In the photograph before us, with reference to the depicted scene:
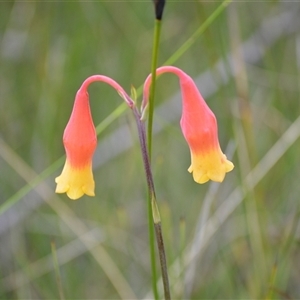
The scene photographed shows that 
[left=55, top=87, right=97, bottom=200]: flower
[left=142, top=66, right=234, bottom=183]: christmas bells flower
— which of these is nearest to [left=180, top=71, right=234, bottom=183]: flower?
[left=142, top=66, right=234, bottom=183]: christmas bells flower

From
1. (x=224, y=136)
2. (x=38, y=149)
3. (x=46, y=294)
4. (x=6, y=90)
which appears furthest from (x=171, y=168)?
(x=46, y=294)

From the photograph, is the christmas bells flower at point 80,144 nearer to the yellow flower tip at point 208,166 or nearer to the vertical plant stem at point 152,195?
the vertical plant stem at point 152,195

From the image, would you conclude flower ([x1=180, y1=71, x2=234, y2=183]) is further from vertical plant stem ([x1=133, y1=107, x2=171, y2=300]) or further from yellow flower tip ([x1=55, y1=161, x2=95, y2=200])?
yellow flower tip ([x1=55, y1=161, x2=95, y2=200])

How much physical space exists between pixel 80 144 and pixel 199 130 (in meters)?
0.22

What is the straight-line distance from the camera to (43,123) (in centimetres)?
250

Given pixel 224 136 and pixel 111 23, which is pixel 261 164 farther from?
pixel 111 23

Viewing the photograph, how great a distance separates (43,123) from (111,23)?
92 cm

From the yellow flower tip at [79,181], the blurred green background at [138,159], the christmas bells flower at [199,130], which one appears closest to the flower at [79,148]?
the yellow flower tip at [79,181]

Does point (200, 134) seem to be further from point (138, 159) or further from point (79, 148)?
point (138, 159)

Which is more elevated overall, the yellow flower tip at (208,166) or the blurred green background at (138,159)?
the yellow flower tip at (208,166)

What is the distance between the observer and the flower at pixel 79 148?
3.27ft

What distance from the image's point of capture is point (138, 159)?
1.69 m

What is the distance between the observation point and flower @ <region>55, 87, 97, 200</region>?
100 centimetres

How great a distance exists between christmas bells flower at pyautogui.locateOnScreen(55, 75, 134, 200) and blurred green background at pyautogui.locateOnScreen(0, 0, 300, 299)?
0.34 meters
